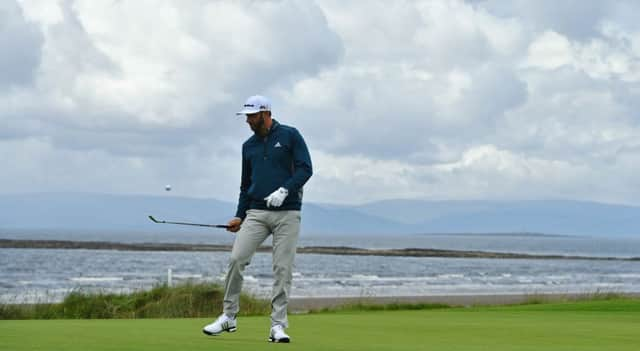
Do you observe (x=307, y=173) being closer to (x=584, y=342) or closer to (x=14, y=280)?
(x=584, y=342)

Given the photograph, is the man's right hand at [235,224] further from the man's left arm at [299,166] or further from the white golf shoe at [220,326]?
the white golf shoe at [220,326]

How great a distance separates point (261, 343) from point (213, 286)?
12.8m

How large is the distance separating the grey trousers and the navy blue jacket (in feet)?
0.28

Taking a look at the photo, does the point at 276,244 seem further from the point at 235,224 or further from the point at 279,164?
the point at 279,164

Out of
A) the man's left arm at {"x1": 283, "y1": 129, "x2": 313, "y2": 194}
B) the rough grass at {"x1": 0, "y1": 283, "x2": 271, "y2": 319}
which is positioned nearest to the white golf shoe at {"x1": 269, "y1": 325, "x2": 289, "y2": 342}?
the man's left arm at {"x1": 283, "y1": 129, "x2": 313, "y2": 194}

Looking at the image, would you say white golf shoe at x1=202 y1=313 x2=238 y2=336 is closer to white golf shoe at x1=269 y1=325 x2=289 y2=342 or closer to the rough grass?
white golf shoe at x1=269 y1=325 x2=289 y2=342

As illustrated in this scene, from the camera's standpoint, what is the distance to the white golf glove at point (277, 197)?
8258mm

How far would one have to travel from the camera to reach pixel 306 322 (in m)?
11.6

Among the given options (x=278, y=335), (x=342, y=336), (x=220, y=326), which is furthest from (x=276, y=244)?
(x=342, y=336)

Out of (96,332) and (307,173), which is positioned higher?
(307,173)

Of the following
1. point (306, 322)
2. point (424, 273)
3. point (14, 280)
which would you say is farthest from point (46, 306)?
point (424, 273)

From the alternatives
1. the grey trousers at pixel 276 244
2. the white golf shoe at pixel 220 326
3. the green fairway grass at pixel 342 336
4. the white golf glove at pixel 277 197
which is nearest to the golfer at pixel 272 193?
the grey trousers at pixel 276 244

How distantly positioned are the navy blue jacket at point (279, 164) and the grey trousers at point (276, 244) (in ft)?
0.28

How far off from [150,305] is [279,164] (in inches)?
471
